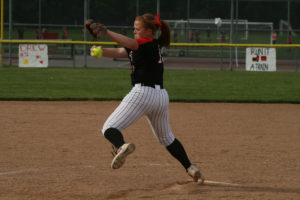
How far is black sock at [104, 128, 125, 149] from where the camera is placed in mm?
5500

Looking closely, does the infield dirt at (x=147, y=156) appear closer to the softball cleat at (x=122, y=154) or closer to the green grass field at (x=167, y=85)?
the softball cleat at (x=122, y=154)

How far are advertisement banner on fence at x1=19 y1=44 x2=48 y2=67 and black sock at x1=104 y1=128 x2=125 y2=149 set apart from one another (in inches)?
638

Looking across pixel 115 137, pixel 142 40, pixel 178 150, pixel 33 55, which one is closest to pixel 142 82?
pixel 142 40

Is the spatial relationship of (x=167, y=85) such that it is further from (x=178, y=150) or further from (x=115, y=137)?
(x=115, y=137)

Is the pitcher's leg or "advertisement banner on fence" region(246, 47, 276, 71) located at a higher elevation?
"advertisement banner on fence" region(246, 47, 276, 71)

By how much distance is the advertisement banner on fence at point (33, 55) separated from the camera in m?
21.3

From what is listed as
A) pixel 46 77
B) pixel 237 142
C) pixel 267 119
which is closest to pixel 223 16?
pixel 46 77

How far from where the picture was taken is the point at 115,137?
5.53m

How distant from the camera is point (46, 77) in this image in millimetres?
18250

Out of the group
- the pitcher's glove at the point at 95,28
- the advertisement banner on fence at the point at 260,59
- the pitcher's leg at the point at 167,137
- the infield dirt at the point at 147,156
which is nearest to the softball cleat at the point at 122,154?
the infield dirt at the point at 147,156

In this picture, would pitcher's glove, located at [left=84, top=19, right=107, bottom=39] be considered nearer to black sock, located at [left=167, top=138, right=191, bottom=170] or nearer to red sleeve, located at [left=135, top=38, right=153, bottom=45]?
red sleeve, located at [left=135, top=38, right=153, bottom=45]

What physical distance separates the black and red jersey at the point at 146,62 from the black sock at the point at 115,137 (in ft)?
1.80

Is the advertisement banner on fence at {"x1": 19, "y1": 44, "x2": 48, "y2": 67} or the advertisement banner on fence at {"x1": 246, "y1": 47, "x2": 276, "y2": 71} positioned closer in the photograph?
the advertisement banner on fence at {"x1": 19, "y1": 44, "x2": 48, "y2": 67}

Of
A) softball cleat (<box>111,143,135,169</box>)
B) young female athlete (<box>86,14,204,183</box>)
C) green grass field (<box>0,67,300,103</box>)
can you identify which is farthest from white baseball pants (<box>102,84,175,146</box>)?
green grass field (<box>0,67,300,103</box>)
